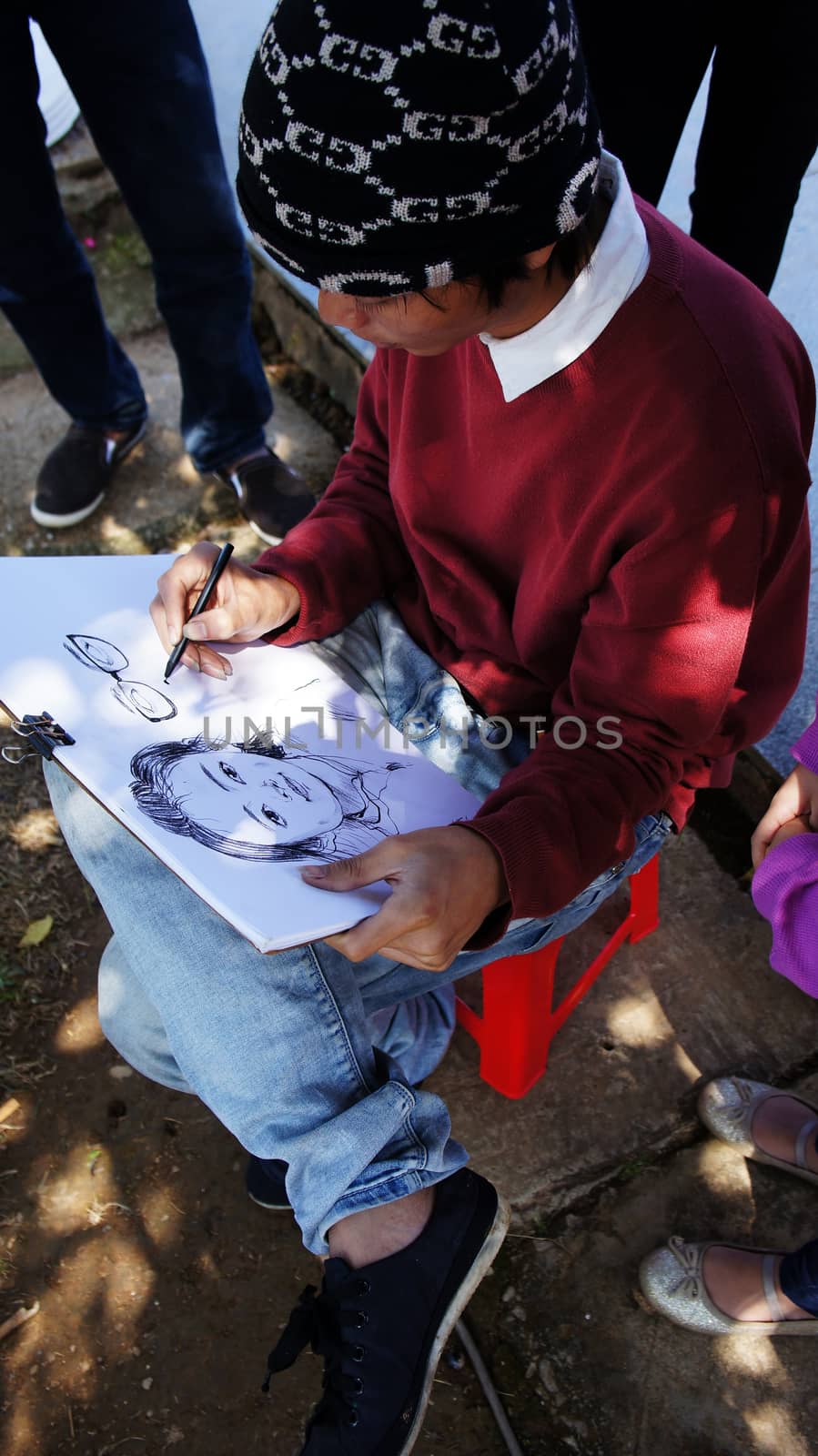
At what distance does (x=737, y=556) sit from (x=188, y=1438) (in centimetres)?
146

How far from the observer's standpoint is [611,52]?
1811 mm

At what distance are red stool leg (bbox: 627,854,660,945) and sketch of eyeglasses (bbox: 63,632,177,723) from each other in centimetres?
85

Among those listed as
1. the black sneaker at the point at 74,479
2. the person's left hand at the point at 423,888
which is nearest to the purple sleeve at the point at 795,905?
the person's left hand at the point at 423,888

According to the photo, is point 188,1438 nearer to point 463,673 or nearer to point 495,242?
point 463,673

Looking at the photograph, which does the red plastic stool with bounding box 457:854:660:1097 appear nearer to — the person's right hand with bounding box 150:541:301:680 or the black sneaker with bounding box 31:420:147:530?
the person's right hand with bounding box 150:541:301:680

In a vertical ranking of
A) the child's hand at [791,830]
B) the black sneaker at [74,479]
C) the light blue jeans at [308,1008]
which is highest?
the child's hand at [791,830]

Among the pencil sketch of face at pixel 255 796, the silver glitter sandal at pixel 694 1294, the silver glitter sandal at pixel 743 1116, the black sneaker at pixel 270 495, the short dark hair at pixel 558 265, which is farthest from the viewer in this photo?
the black sneaker at pixel 270 495

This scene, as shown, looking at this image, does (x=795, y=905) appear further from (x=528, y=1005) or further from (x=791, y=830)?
(x=528, y=1005)

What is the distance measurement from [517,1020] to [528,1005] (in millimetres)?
42

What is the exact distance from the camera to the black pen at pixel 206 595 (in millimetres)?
1405

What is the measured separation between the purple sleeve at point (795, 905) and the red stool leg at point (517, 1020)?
334mm

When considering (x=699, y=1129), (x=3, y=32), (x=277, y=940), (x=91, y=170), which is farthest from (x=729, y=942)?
(x=91, y=170)

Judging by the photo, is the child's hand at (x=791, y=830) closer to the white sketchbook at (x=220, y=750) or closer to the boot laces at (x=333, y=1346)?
the white sketchbook at (x=220, y=750)

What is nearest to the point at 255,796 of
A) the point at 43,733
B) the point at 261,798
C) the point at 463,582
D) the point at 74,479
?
the point at 261,798
